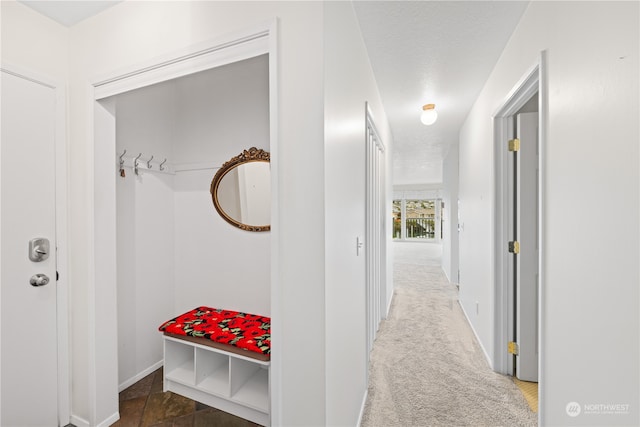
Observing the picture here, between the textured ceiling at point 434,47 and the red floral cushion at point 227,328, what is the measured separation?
2115 millimetres

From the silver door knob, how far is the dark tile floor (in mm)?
978

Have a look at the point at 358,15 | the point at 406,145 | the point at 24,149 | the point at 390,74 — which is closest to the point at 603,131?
the point at 358,15

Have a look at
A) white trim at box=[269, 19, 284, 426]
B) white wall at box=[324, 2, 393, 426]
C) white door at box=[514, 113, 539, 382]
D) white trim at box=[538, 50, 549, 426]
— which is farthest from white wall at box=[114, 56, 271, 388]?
white door at box=[514, 113, 539, 382]

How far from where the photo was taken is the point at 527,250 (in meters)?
2.18

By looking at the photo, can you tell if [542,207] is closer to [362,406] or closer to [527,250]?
[527,250]

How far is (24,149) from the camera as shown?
1536 millimetres

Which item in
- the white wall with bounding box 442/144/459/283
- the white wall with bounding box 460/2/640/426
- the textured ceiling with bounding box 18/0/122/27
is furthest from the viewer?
the white wall with bounding box 442/144/459/283

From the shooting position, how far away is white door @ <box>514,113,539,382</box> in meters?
2.16

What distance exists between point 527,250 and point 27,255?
3.28 metres

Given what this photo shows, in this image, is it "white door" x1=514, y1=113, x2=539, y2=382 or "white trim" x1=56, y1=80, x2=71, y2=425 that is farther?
"white door" x1=514, y1=113, x2=539, y2=382

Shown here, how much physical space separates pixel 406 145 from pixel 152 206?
4.19 m

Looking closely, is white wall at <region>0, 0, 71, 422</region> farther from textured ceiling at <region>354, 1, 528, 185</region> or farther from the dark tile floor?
textured ceiling at <region>354, 1, 528, 185</region>

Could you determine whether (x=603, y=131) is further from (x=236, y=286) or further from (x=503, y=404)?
(x=236, y=286)

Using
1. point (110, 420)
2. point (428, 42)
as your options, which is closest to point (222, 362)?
point (110, 420)
